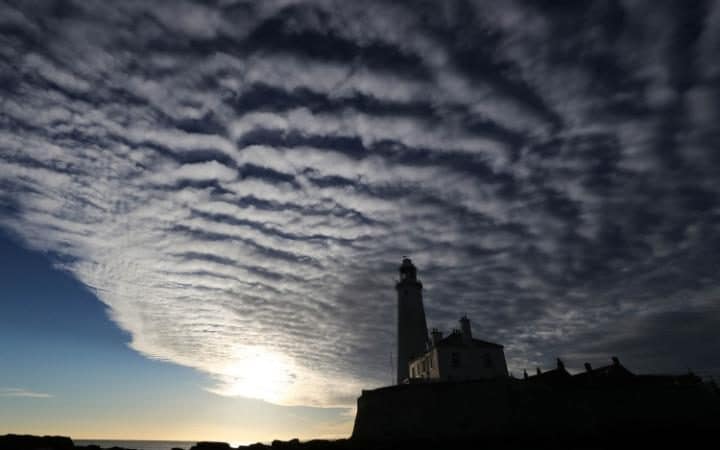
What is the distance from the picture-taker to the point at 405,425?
99.2 ft

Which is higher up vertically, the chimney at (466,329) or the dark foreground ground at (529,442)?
the chimney at (466,329)

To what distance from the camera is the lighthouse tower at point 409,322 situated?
42.7 meters

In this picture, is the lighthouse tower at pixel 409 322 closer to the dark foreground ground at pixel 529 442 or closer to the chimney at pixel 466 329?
the chimney at pixel 466 329

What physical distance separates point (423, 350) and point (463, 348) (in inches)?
254

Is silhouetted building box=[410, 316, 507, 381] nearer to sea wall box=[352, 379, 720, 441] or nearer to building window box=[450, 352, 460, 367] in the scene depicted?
building window box=[450, 352, 460, 367]

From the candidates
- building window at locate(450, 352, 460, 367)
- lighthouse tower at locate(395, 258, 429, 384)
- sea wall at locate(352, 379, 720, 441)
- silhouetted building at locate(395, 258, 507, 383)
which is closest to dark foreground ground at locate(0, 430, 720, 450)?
sea wall at locate(352, 379, 720, 441)

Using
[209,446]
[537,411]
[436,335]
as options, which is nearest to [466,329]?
[436,335]

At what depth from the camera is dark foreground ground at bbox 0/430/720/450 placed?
2597cm

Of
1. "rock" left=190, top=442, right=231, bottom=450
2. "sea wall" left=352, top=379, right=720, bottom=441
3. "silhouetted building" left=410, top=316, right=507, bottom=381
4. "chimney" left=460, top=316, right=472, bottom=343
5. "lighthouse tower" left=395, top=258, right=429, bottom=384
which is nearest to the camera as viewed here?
"sea wall" left=352, top=379, right=720, bottom=441

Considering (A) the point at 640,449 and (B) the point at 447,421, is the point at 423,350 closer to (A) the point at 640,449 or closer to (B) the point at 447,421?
(B) the point at 447,421

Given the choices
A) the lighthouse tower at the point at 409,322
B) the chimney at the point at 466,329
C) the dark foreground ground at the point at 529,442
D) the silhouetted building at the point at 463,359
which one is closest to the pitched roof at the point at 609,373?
the dark foreground ground at the point at 529,442

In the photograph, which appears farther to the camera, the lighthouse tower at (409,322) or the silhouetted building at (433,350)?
the lighthouse tower at (409,322)

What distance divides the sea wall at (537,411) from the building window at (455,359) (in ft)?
18.2

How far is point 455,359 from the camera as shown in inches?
1423
